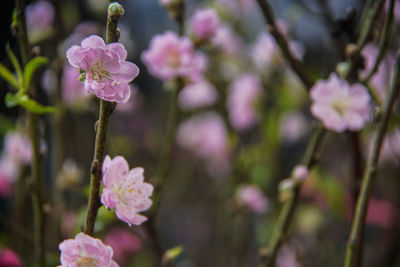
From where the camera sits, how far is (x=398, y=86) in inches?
21.6

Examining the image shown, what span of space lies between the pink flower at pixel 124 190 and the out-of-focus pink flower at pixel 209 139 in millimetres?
886

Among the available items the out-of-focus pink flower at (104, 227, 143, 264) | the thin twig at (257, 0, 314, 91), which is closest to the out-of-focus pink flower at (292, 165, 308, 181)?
the thin twig at (257, 0, 314, 91)

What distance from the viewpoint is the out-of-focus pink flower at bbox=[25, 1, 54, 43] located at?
85 centimetres

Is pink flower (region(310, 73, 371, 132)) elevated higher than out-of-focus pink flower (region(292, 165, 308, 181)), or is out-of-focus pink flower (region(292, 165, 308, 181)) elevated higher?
pink flower (region(310, 73, 371, 132))

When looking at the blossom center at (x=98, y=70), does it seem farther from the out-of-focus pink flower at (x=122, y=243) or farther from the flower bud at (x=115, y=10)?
the out-of-focus pink flower at (x=122, y=243)

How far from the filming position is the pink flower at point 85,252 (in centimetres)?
37

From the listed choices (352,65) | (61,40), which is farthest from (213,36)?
(61,40)

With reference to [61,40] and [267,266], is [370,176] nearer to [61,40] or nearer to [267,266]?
[267,266]

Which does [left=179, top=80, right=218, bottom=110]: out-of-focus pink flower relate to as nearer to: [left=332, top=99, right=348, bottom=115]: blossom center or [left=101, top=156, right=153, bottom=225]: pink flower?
[left=332, top=99, right=348, bottom=115]: blossom center

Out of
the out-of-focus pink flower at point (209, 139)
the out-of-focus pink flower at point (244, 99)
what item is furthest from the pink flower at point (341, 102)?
the out-of-focus pink flower at point (209, 139)

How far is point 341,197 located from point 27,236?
2.32ft

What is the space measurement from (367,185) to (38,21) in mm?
727

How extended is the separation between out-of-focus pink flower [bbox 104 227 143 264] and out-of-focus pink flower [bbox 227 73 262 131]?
1.50 feet

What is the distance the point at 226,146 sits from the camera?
1.32 meters
